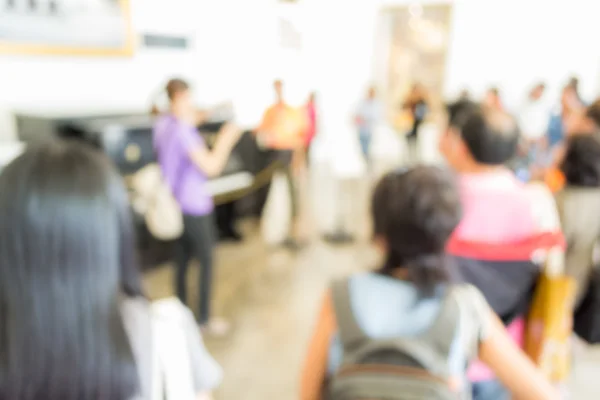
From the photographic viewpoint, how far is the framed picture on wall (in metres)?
2.75

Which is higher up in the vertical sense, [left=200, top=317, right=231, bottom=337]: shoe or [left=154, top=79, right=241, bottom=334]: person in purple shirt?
[left=154, top=79, right=241, bottom=334]: person in purple shirt

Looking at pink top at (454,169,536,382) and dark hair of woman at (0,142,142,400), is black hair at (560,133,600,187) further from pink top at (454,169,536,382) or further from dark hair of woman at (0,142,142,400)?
dark hair of woman at (0,142,142,400)

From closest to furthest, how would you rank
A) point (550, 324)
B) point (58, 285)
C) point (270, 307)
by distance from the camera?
1. point (58, 285)
2. point (550, 324)
3. point (270, 307)

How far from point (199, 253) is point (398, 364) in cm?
187

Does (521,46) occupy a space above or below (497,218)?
above

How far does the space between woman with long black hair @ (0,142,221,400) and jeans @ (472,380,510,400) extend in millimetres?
1045

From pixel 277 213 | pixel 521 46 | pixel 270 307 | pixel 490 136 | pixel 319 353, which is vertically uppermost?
pixel 521 46

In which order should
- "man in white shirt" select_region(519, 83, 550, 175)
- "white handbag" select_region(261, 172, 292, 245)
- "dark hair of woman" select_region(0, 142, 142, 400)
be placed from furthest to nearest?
"man in white shirt" select_region(519, 83, 550, 175) → "white handbag" select_region(261, 172, 292, 245) → "dark hair of woman" select_region(0, 142, 142, 400)

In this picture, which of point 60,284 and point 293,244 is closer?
point 60,284

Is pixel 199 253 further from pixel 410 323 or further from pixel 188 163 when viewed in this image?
pixel 410 323

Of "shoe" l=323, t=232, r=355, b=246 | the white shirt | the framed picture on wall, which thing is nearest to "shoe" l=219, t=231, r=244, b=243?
"shoe" l=323, t=232, r=355, b=246

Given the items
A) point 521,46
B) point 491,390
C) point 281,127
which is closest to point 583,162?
point 491,390

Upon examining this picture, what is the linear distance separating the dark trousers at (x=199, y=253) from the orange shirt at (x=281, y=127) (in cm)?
165

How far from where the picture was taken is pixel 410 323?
2.94ft
